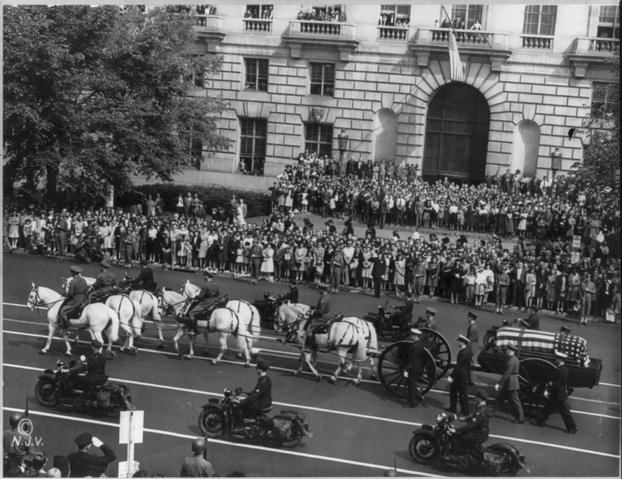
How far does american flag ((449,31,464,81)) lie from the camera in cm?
1817

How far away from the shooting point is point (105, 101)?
20.2 metres

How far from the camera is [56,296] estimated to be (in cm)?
1914

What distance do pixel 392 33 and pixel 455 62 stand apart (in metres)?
1.54

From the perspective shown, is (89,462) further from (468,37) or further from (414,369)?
(468,37)

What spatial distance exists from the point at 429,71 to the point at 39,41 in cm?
895

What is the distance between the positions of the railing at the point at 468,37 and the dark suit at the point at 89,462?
419 inches

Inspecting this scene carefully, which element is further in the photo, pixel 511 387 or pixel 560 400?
pixel 511 387

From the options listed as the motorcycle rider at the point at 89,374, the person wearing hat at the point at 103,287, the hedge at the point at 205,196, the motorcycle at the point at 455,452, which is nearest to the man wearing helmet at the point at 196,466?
the motorcycle rider at the point at 89,374

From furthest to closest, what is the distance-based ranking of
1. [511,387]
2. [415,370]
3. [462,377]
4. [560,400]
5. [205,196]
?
[205,196] → [415,370] → [462,377] → [511,387] → [560,400]

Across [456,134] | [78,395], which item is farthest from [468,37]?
[78,395]

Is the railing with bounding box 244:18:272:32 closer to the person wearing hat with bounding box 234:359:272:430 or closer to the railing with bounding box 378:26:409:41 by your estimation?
the railing with bounding box 378:26:409:41

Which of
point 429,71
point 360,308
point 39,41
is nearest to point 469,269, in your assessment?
point 360,308

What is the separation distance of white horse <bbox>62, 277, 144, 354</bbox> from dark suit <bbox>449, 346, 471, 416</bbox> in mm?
6901

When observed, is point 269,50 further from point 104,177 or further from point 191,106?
point 104,177
